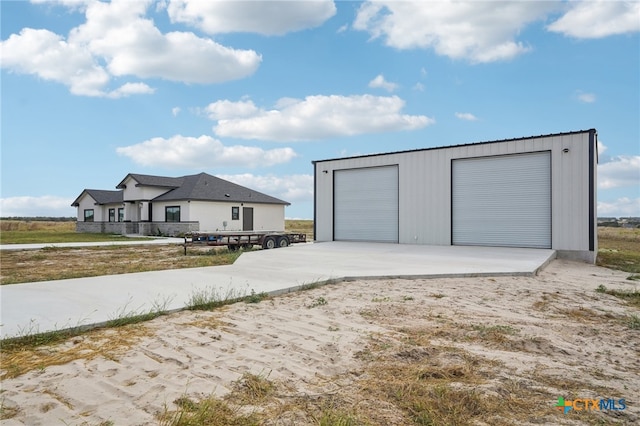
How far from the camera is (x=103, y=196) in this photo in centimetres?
4394

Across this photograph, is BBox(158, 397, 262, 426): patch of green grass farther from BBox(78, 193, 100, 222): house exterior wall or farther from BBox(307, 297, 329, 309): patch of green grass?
BBox(78, 193, 100, 222): house exterior wall

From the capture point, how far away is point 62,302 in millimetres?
6590

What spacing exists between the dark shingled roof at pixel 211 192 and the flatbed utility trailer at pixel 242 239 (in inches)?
623

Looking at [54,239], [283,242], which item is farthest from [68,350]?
[54,239]

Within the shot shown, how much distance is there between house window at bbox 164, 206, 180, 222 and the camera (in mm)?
33756

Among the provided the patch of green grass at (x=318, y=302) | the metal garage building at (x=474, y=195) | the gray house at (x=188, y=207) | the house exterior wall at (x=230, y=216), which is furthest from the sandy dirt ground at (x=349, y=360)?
the gray house at (x=188, y=207)

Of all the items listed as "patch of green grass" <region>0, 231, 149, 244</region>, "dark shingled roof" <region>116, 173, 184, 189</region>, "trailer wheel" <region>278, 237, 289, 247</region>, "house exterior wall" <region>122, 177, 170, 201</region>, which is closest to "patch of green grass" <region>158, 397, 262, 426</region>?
"trailer wheel" <region>278, 237, 289, 247</region>

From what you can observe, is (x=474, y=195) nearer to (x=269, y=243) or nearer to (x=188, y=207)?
(x=269, y=243)

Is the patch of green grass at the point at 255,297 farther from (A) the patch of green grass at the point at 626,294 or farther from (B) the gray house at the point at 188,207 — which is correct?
(B) the gray house at the point at 188,207

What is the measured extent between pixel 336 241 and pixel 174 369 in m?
18.4

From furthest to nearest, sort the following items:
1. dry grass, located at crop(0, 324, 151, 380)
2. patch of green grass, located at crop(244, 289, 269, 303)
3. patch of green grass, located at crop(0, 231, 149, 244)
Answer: patch of green grass, located at crop(0, 231, 149, 244) < patch of green grass, located at crop(244, 289, 269, 303) < dry grass, located at crop(0, 324, 151, 380)

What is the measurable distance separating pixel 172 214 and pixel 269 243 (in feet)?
62.2

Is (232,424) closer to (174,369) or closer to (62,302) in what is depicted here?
(174,369)

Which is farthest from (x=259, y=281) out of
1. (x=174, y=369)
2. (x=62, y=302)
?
(x=174, y=369)
